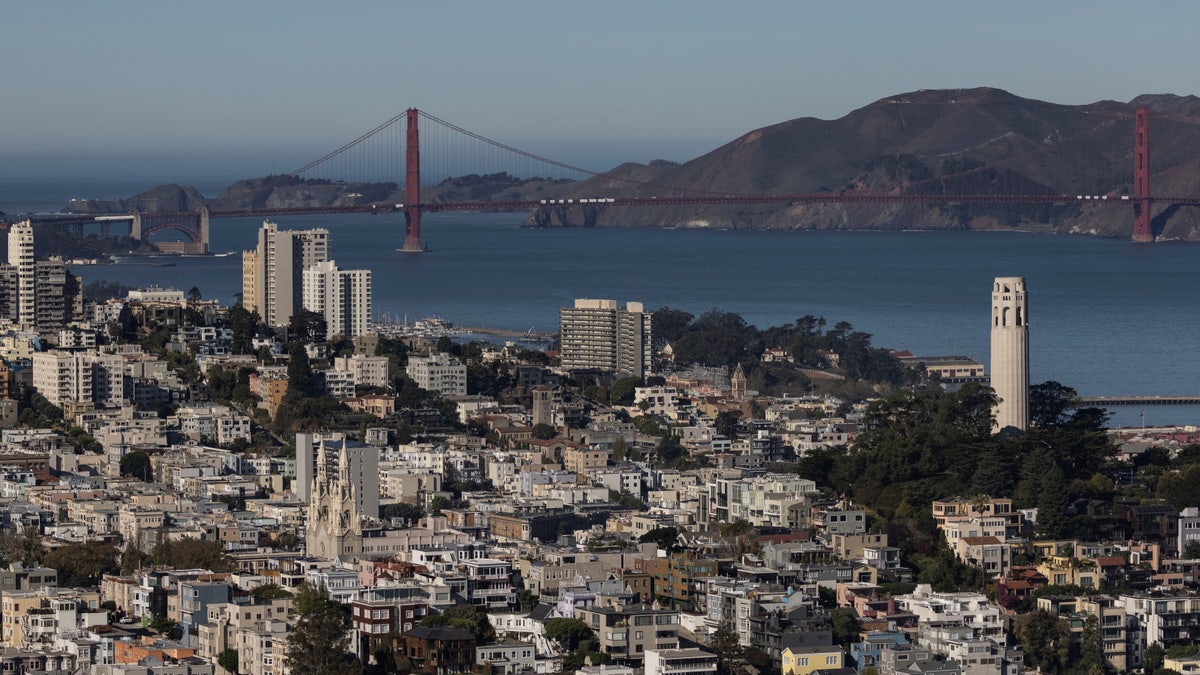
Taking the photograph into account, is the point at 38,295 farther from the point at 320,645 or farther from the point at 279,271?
the point at 320,645

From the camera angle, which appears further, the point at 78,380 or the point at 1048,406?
the point at 78,380

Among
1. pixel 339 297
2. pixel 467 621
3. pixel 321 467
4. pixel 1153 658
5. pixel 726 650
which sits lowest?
pixel 1153 658

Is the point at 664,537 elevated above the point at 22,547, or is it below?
above

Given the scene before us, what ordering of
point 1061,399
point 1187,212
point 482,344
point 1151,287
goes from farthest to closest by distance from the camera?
point 1187,212 → point 1151,287 → point 482,344 → point 1061,399

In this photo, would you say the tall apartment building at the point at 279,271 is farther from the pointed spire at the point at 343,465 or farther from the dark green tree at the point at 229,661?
the dark green tree at the point at 229,661

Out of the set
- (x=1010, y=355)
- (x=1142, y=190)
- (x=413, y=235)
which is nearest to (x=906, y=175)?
(x=1142, y=190)

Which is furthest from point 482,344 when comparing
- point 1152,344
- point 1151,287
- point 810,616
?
point 1151,287

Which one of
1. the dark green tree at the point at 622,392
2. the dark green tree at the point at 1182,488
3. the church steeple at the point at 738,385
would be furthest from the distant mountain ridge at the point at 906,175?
the dark green tree at the point at 1182,488

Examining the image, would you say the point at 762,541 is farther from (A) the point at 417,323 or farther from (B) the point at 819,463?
(A) the point at 417,323
